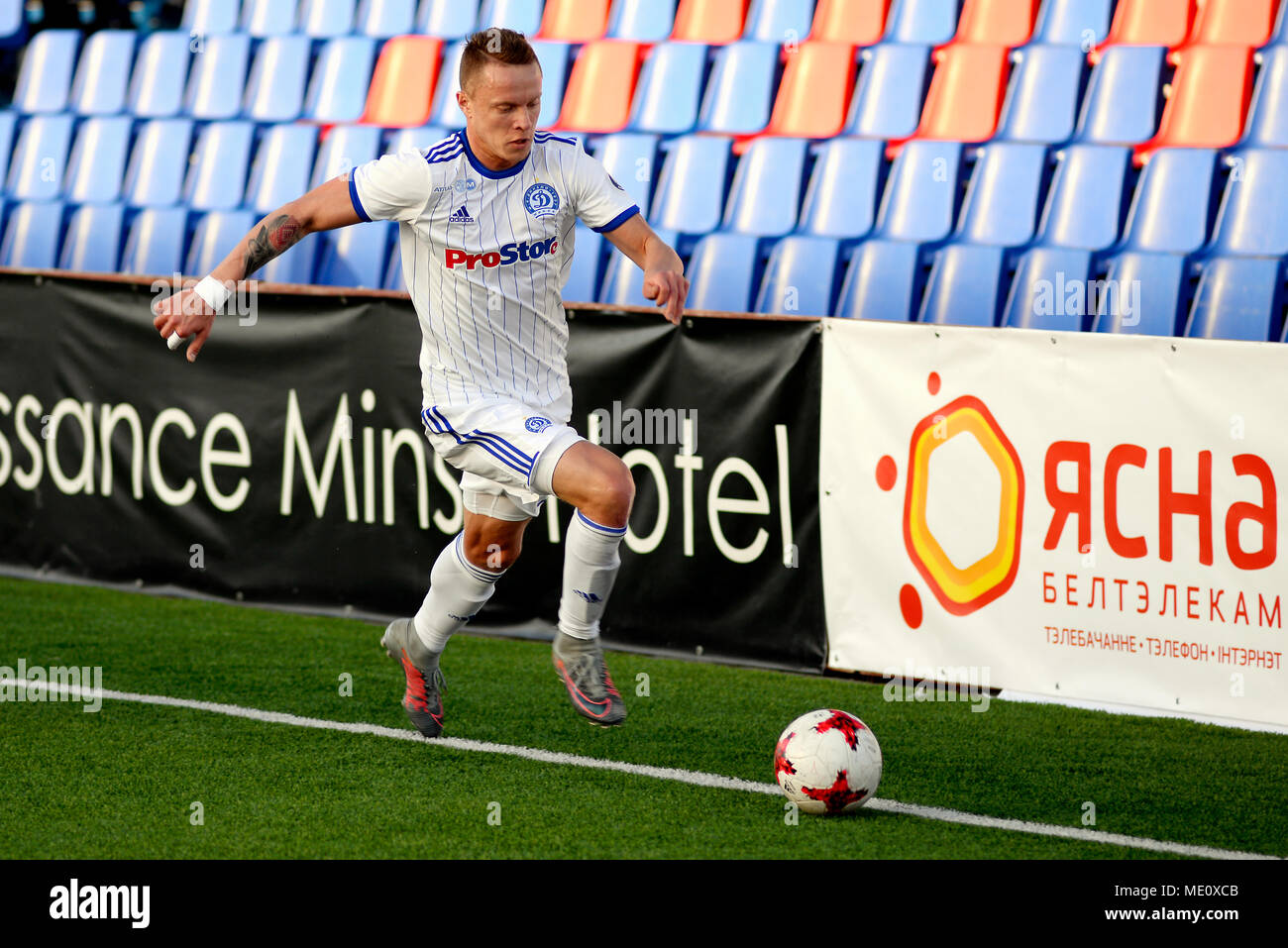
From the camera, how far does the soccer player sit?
4.52m

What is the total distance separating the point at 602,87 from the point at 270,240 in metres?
5.59

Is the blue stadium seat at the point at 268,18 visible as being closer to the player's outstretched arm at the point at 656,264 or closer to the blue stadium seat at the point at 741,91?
the blue stadium seat at the point at 741,91

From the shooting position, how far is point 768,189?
877cm

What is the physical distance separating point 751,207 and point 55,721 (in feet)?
15.7

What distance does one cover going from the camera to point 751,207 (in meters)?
8.75

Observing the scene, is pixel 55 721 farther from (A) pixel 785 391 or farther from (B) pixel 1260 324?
(B) pixel 1260 324

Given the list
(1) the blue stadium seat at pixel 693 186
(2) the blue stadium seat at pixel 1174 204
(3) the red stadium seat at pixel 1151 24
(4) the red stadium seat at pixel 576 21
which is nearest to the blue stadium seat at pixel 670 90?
(1) the blue stadium seat at pixel 693 186

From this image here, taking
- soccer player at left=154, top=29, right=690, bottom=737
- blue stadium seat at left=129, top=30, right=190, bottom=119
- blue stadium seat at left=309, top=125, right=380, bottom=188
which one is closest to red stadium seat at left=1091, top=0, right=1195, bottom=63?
blue stadium seat at left=309, top=125, right=380, bottom=188

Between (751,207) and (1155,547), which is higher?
(751,207)

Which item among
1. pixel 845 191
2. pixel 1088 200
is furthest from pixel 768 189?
pixel 1088 200

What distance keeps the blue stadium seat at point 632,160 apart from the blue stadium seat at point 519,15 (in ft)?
4.79

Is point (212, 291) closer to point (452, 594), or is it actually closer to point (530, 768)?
point (452, 594)
